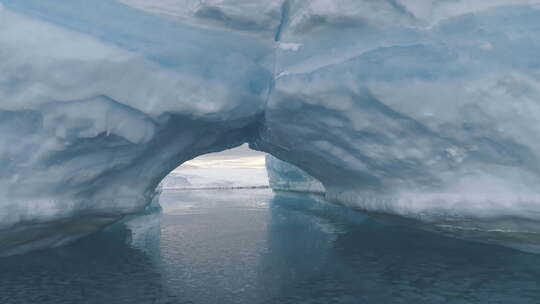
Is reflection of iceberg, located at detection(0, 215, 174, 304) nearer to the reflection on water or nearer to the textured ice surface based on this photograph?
the reflection on water

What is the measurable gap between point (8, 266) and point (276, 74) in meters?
5.41

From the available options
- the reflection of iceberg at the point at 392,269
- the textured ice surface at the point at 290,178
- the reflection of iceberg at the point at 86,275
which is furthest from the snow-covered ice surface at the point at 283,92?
the textured ice surface at the point at 290,178

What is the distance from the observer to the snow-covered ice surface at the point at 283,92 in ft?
17.2

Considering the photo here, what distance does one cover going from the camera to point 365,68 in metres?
5.70

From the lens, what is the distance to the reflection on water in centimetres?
531

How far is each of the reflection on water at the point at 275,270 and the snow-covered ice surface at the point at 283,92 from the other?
72 cm

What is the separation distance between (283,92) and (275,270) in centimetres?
290

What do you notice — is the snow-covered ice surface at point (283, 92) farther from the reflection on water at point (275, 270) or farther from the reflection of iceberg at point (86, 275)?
the reflection on water at point (275, 270)

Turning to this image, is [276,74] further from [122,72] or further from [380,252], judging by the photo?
[380,252]

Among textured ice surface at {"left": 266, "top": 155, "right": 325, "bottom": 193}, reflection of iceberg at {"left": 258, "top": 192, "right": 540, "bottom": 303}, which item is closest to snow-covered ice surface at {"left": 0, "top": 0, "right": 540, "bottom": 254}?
reflection of iceberg at {"left": 258, "top": 192, "right": 540, "bottom": 303}

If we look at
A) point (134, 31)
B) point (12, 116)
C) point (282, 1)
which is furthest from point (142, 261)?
point (282, 1)

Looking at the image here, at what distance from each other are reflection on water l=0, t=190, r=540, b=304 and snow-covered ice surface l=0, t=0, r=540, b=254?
718mm

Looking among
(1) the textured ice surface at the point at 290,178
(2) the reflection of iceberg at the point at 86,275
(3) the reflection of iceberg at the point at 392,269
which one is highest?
(1) the textured ice surface at the point at 290,178

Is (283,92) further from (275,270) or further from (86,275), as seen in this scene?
(86,275)
